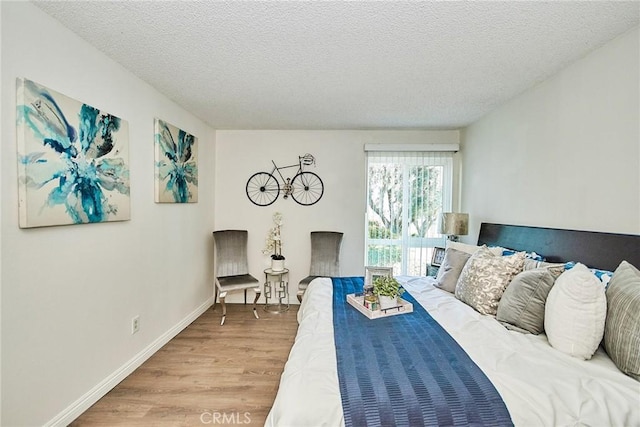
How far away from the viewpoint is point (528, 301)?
5.73 feet

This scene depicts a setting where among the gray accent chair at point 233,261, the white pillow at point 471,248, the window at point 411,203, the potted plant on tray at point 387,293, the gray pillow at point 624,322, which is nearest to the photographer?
the gray pillow at point 624,322

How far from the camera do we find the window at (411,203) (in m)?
4.27

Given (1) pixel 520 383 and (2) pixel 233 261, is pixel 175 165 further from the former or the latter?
(1) pixel 520 383

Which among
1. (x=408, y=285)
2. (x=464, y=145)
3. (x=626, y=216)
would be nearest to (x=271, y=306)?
(x=408, y=285)

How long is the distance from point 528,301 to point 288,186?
10.5 ft

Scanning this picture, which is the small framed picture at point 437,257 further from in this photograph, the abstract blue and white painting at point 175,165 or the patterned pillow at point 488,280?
the abstract blue and white painting at point 175,165

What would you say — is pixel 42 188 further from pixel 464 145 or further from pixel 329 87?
pixel 464 145

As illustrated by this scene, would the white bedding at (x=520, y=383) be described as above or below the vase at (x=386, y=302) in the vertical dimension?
below

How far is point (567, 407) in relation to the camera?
1153 millimetres

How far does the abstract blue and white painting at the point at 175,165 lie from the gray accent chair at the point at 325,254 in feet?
5.49

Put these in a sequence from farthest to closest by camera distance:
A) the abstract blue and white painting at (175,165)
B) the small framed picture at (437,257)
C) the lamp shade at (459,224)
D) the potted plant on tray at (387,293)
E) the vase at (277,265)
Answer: the vase at (277,265)
the small framed picture at (437,257)
the lamp shade at (459,224)
the abstract blue and white painting at (175,165)
the potted plant on tray at (387,293)

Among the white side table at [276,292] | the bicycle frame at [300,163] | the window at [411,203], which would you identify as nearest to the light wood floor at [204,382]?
the white side table at [276,292]

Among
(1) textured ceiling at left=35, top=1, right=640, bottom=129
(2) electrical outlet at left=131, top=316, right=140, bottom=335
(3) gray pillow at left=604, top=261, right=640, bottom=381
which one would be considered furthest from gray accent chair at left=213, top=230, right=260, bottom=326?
(3) gray pillow at left=604, top=261, right=640, bottom=381

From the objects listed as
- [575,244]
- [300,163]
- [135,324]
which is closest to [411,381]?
[575,244]
